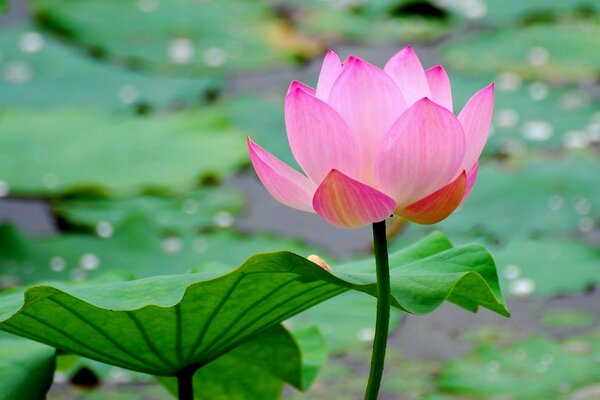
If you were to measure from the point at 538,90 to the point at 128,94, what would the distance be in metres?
0.93

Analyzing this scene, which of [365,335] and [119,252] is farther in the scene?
[119,252]

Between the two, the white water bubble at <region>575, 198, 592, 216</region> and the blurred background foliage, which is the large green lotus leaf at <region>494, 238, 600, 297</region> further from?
the white water bubble at <region>575, 198, 592, 216</region>

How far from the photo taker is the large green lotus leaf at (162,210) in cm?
172

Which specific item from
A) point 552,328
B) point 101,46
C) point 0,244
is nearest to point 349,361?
point 552,328

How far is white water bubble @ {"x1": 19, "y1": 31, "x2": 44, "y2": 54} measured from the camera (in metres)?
2.51

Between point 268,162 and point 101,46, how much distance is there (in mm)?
2014

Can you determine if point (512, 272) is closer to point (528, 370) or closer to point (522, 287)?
point (522, 287)

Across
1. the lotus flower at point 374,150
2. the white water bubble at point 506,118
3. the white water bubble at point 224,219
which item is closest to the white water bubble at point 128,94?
the white water bubble at point 224,219

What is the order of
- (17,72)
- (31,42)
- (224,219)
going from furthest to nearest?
1. (31,42)
2. (17,72)
3. (224,219)

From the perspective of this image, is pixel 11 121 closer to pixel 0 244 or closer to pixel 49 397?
pixel 0 244

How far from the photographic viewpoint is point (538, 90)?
7.73ft

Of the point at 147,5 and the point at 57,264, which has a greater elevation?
the point at 147,5

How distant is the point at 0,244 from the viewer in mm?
1598

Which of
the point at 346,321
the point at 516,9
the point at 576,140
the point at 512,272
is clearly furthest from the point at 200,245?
the point at 516,9
